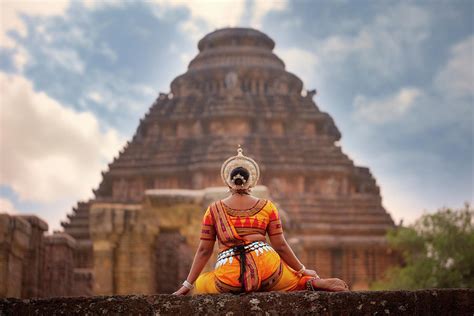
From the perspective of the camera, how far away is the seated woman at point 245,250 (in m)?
5.34

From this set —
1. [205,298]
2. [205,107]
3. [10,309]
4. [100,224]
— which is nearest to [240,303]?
[205,298]

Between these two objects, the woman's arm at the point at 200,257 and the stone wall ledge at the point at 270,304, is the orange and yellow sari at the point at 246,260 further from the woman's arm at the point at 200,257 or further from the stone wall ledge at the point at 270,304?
the stone wall ledge at the point at 270,304

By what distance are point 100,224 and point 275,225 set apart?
1323cm

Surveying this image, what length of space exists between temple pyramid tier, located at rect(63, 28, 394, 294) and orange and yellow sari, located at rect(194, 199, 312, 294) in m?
26.9

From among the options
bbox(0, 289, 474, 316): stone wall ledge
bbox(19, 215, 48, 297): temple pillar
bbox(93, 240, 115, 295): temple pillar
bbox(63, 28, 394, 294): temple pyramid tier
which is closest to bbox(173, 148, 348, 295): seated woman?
bbox(0, 289, 474, 316): stone wall ledge

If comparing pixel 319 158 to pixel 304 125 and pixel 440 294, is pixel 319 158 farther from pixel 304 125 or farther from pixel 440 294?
pixel 440 294

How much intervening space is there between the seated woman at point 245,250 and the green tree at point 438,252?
64.3 ft

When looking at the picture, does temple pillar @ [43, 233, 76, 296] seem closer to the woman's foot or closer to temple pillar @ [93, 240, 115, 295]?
temple pillar @ [93, 240, 115, 295]

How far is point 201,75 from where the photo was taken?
4594 centimetres

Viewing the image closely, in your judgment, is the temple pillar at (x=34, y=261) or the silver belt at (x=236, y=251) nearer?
the silver belt at (x=236, y=251)

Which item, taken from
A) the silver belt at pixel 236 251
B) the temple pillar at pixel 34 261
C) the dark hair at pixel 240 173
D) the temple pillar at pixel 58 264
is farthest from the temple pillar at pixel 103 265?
the silver belt at pixel 236 251

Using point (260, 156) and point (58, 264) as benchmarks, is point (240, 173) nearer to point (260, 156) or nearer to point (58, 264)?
point (58, 264)

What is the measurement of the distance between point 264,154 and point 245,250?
32911mm

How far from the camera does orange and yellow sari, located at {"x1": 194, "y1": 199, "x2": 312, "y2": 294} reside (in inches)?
210
